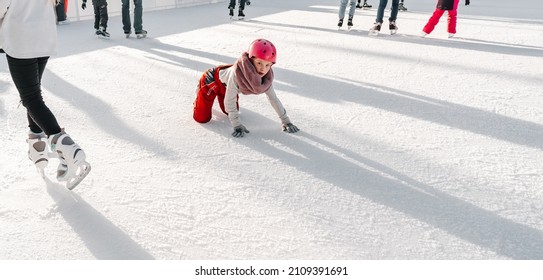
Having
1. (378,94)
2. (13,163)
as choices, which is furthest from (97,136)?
(378,94)

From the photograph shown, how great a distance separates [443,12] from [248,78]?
14.0 feet

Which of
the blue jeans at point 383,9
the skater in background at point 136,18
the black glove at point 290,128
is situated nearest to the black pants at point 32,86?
the black glove at point 290,128

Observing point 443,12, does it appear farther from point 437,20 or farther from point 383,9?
point 383,9

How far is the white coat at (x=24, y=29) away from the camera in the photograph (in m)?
1.80

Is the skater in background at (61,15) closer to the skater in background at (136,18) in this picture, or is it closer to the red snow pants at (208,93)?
the skater in background at (136,18)

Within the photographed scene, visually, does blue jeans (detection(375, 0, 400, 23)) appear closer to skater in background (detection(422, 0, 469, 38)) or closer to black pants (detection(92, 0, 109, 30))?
skater in background (detection(422, 0, 469, 38))

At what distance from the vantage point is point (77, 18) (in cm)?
813

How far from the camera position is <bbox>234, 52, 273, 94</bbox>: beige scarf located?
2543mm

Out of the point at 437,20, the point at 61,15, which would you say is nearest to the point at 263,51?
the point at 437,20

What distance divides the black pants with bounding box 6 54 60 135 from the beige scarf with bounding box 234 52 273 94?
41.1 inches

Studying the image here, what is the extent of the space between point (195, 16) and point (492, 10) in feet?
20.4

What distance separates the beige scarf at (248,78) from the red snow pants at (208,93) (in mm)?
316

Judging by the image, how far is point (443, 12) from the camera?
5.77 meters

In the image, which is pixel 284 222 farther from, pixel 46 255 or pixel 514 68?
pixel 514 68
